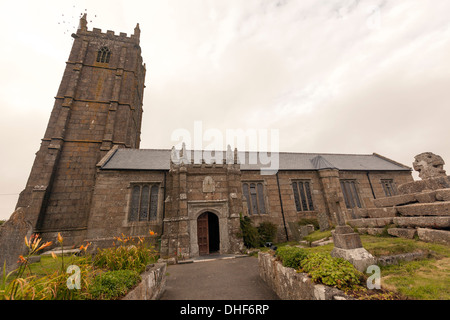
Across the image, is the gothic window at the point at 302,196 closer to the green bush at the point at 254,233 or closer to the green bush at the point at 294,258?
the green bush at the point at 254,233

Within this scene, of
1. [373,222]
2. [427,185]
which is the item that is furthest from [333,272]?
[427,185]

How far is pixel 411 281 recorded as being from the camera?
12.9 ft

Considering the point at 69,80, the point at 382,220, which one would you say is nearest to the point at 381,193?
the point at 382,220

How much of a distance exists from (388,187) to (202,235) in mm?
22485

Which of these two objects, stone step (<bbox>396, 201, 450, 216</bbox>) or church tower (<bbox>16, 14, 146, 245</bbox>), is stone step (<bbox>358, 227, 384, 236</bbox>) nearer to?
stone step (<bbox>396, 201, 450, 216</bbox>)

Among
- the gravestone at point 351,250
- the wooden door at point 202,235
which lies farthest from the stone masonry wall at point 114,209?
the gravestone at point 351,250

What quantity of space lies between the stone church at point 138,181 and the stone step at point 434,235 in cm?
307

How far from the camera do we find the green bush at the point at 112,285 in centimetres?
377

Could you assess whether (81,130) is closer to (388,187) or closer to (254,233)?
(254,233)

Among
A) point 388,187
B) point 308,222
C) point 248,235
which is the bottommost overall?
point 248,235

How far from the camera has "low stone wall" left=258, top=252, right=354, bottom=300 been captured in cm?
368

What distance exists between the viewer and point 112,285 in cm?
409
